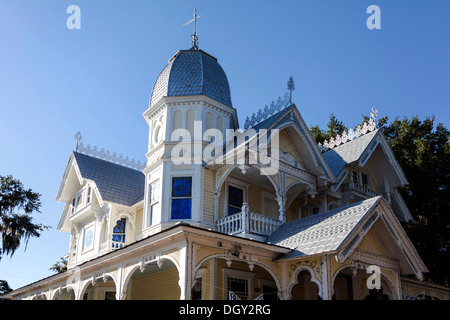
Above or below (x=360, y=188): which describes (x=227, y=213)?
below

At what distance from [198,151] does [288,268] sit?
6.95 m

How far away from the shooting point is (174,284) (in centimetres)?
1675

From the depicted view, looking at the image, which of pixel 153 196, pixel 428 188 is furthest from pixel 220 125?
pixel 428 188

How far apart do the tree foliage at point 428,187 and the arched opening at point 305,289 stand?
1406 centimetres

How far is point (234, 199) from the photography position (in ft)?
61.7

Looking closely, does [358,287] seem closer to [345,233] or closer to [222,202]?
[345,233]

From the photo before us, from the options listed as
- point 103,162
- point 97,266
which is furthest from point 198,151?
point 103,162

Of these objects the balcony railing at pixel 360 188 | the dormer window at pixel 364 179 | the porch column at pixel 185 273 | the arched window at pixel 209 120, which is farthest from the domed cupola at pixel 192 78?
the porch column at pixel 185 273

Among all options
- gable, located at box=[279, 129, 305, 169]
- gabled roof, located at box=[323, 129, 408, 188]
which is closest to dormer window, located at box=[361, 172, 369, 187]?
gabled roof, located at box=[323, 129, 408, 188]

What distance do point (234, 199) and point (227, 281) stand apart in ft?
13.6

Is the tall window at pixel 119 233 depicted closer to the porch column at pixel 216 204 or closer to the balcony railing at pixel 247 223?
the porch column at pixel 216 204

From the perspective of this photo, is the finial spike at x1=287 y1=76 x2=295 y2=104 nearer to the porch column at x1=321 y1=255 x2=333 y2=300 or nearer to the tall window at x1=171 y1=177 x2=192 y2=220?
the tall window at x1=171 y1=177 x2=192 y2=220

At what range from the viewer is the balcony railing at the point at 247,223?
52.3 ft

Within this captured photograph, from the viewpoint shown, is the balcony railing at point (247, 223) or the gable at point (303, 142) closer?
the balcony railing at point (247, 223)
